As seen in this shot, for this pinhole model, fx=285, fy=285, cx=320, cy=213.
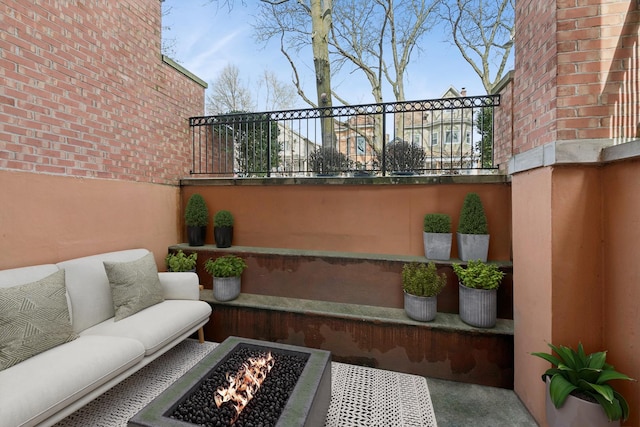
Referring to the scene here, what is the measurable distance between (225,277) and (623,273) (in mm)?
3465

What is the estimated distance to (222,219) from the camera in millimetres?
4016

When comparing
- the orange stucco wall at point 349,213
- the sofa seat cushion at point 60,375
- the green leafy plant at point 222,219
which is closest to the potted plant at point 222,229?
the green leafy plant at point 222,219

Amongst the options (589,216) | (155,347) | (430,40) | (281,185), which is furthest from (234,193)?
(430,40)

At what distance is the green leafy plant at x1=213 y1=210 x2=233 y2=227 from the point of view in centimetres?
401

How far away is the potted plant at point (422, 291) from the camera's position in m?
2.81

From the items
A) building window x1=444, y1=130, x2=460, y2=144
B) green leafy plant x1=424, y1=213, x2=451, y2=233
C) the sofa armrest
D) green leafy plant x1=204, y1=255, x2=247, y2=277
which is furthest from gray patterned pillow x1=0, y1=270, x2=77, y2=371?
building window x1=444, y1=130, x2=460, y2=144

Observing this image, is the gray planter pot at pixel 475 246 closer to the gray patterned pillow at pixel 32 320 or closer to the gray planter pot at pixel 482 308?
the gray planter pot at pixel 482 308

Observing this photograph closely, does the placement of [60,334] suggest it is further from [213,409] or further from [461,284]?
[461,284]

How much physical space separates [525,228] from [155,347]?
3.22 metres

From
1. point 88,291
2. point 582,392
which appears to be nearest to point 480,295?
point 582,392

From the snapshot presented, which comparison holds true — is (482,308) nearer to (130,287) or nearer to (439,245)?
(439,245)

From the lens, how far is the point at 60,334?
6.79 feet

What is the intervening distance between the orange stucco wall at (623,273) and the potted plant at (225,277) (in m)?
3.31

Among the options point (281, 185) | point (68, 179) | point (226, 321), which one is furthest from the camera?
point (281, 185)
